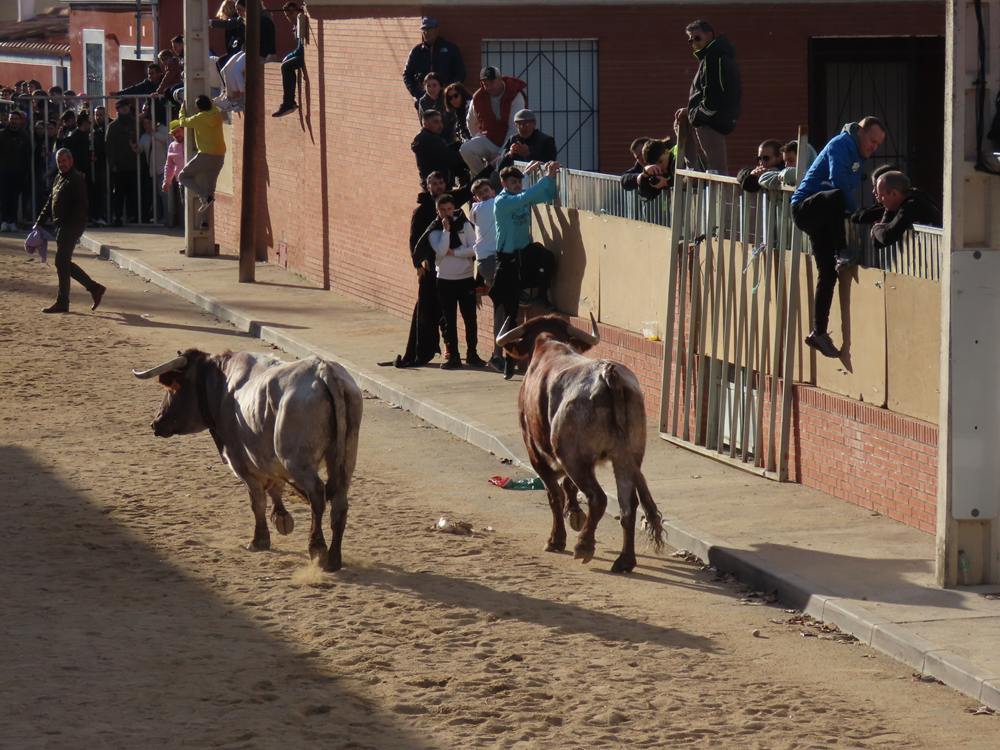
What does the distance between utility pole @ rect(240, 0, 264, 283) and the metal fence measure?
23.8 feet

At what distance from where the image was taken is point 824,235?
477 inches

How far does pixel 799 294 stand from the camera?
1270 centimetres

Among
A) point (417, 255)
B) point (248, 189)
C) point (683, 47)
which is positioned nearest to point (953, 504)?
point (417, 255)

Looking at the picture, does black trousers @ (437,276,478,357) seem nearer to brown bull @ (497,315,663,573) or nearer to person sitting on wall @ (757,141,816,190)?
person sitting on wall @ (757,141,816,190)

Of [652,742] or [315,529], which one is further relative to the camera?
[315,529]

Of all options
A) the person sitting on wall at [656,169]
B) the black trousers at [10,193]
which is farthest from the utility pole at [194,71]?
the person sitting on wall at [656,169]

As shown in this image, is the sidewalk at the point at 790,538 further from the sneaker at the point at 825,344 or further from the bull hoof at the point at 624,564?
the sneaker at the point at 825,344

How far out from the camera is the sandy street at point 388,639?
7.98 m

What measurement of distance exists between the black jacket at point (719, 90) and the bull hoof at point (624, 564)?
561 centimetres

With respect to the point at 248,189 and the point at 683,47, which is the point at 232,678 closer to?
the point at 683,47

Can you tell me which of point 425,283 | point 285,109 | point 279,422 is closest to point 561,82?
point 425,283

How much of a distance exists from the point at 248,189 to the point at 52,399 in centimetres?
861

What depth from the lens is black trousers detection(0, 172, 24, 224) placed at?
1289 inches

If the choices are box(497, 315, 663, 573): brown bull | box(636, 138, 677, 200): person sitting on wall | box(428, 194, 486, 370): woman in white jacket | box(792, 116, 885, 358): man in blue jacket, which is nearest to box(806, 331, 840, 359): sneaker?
box(792, 116, 885, 358): man in blue jacket
